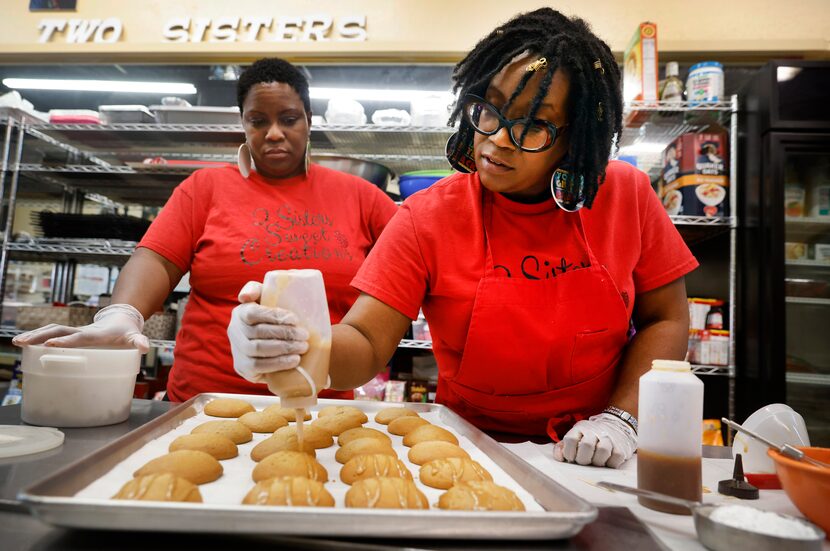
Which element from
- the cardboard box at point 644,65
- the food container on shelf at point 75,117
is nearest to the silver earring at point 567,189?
the cardboard box at point 644,65

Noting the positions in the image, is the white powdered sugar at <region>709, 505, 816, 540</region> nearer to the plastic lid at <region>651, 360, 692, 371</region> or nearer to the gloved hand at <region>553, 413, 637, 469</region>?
the plastic lid at <region>651, 360, 692, 371</region>

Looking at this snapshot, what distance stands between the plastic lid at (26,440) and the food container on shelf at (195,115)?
237 cm

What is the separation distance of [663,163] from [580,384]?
94.2 inches

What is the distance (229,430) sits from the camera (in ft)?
3.77

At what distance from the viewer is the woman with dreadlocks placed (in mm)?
1186

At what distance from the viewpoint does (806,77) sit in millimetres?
2760

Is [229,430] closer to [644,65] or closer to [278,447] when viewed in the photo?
[278,447]

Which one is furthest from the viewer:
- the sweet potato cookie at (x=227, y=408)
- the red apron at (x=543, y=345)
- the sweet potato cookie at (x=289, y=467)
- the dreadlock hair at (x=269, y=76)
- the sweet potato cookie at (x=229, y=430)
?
the dreadlock hair at (x=269, y=76)

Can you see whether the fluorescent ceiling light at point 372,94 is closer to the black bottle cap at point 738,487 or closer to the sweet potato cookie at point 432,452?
the sweet potato cookie at point 432,452

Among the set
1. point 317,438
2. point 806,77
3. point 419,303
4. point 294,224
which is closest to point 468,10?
point 806,77

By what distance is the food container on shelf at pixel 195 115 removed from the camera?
3109mm

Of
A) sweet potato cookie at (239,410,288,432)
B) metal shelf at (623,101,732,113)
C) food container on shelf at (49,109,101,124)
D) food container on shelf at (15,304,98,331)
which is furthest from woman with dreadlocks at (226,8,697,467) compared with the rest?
food container on shelf at (49,109,101,124)

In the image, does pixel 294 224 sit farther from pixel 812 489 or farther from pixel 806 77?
pixel 806 77

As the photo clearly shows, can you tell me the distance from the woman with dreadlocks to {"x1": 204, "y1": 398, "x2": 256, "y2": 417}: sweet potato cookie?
36cm
